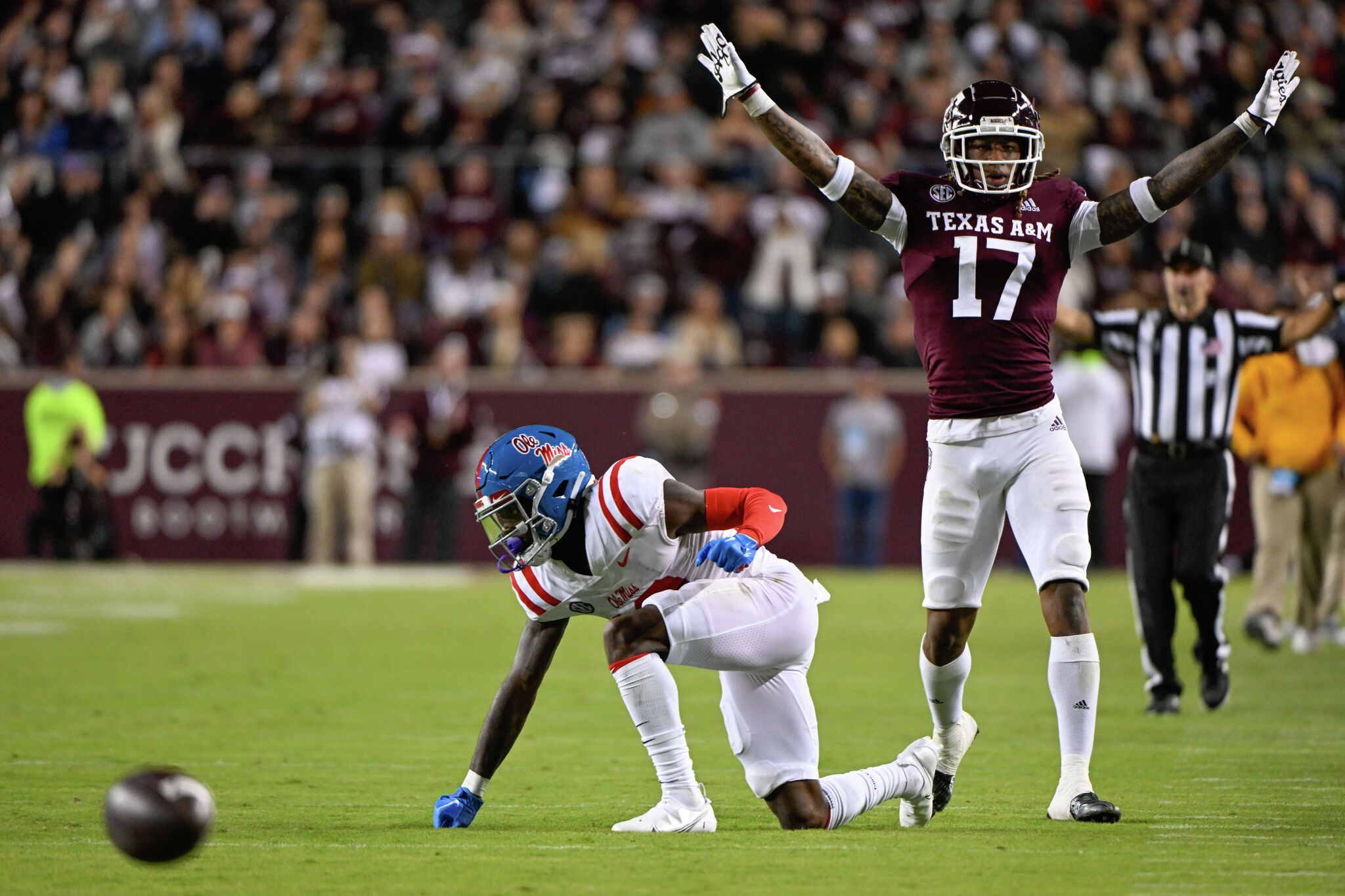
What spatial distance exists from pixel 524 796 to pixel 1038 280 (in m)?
2.31

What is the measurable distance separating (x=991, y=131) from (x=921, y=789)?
2.00 m

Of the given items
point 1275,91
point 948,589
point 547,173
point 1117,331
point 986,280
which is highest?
point 547,173

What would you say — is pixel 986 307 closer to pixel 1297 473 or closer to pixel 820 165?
pixel 820 165

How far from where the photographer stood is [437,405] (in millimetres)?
15250

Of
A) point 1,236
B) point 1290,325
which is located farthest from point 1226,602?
point 1,236

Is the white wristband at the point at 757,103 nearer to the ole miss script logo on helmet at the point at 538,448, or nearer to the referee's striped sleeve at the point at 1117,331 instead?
the ole miss script logo on helmet at the point at 538,448

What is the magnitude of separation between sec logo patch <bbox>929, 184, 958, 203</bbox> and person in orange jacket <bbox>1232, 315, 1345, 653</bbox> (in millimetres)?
4942

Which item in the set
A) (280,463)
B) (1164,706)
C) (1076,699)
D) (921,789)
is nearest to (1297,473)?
(1164,706)

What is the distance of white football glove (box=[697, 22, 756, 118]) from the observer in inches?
201

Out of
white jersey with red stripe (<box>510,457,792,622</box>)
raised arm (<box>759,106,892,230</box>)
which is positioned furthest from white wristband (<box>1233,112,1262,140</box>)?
white jersey with red stripe (<box>510,457,792,622</box>)

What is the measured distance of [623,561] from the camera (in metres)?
4.83

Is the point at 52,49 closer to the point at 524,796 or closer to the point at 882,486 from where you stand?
the point at 882,486

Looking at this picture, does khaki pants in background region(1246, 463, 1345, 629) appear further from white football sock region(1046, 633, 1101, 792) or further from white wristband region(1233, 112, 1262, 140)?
white football sock region(1046, 633, 1101, 792)

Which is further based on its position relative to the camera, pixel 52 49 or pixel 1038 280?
pixel 52 49
